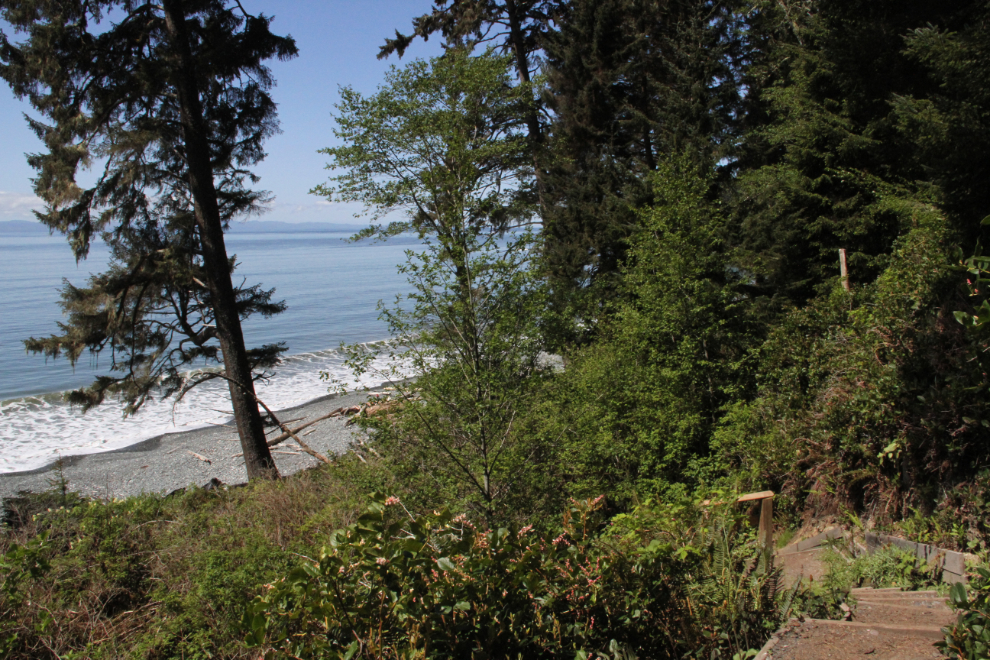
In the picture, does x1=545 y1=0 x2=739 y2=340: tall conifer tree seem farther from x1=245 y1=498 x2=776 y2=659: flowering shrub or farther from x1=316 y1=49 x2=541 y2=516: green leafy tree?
x1=245 y1=498 x2=776 y2=659: flowering shrub

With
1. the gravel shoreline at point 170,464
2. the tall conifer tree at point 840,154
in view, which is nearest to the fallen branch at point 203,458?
the gravel shoreline at point 170,464

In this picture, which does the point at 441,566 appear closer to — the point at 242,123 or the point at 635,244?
the point at 635,244

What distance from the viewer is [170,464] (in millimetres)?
17438

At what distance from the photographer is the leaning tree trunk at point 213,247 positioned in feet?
33.7

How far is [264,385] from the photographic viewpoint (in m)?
25.1

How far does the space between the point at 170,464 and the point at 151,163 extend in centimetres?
1017

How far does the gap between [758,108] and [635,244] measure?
38.1 ft

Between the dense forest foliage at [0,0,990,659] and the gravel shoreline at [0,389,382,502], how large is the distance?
6985 millimetres

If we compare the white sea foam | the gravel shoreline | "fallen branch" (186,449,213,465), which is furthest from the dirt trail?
"fallen branch" (186,449,213,465)

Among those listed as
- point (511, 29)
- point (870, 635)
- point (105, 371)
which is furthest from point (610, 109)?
point (105, 371)

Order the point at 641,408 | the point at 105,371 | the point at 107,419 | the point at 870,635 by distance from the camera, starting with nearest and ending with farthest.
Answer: the point at 870,635
the point at 641,408
the point at 107,419
the point at 105,371

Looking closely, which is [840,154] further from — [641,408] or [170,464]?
[170,464]

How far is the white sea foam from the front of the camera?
19109 mm

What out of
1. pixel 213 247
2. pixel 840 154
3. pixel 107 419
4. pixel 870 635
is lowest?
pixel 107 419
